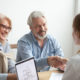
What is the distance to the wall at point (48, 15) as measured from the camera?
2.52 meters

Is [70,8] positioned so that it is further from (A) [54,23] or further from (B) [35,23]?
(B) [35,23]

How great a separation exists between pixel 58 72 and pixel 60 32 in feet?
4.44

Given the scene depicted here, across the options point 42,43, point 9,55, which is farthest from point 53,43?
point 9,55

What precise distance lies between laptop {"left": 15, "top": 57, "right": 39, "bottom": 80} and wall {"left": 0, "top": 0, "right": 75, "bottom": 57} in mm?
1398

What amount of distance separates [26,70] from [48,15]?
5.49 ft

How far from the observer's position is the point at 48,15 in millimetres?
2723

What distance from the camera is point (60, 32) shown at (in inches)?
111

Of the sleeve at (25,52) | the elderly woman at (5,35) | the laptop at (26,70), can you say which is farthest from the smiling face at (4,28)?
the laptop at (26,70)

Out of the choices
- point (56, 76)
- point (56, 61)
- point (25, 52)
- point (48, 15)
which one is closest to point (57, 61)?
point (56, 61)

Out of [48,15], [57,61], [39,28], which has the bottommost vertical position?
[57,61]

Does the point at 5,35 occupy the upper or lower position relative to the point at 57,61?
upper

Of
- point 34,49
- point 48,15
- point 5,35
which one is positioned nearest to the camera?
point 5,35

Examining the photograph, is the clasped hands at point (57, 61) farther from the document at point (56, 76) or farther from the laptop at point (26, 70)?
the laptop at point (26, 70)

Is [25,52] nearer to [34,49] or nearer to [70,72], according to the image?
[34,49]
